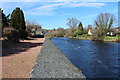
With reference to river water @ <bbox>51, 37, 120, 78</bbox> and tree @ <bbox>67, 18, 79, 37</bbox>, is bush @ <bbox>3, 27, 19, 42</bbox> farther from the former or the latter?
tree @ <bbox>67, 18, 79, 37</bbox>

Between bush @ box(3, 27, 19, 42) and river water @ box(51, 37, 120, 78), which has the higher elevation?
bush @ box(3, 27, 19, 42)

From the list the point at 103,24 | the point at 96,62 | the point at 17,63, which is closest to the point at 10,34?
the point at 96,62

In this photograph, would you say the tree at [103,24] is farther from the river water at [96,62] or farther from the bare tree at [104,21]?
the river water at [96,62]

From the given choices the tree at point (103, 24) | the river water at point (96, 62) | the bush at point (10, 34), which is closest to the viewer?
the river water at point (96, 62)

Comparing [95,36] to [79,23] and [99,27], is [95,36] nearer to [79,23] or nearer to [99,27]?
[99,27]

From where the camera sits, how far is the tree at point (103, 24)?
179 ft

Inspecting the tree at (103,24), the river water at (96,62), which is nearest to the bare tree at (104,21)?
the tree at (103,24)

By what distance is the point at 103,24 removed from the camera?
56.0 meters

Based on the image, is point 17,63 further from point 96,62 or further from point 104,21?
point 104,21

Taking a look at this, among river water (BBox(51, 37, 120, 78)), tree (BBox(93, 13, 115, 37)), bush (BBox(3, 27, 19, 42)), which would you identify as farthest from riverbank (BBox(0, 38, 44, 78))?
tree (BBox(93, 13, 115, 37))

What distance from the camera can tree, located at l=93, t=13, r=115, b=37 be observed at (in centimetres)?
Answer: 5446

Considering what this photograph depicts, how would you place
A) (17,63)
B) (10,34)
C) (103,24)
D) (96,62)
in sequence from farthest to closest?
(103,24) < (10,34) < (96,62) < (17,63)

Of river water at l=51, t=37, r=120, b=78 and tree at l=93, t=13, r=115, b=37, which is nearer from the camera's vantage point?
river water at l=51, t=37, r=120, b=78

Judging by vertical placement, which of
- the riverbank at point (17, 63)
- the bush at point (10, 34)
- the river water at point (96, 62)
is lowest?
the river water at point (96, 62)
